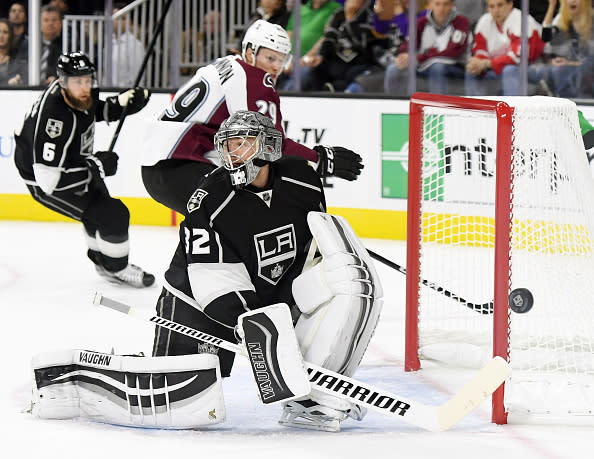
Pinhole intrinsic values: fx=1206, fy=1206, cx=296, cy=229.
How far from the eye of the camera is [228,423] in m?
2.81

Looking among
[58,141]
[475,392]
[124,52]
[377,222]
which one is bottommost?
[475,392]

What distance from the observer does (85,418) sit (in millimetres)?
2799

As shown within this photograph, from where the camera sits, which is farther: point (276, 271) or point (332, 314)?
point (276, 271)

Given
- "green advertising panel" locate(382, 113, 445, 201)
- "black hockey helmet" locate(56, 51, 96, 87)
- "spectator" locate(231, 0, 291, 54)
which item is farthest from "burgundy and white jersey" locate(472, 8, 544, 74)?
"black hockey helmet" locate(56, 51, 96, 87)

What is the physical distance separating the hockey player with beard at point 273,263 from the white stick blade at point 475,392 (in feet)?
0.72

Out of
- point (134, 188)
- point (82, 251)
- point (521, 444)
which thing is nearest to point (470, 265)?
point (521, 444)

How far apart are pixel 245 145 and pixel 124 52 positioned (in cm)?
409

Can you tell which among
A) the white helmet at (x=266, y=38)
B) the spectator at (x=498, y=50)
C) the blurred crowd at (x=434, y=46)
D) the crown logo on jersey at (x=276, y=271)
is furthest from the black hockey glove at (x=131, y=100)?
the crown logo on jersey at (x=276, y=271)

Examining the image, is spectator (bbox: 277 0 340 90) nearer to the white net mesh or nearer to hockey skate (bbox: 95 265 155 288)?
hockey skate (bbox: 95 265 155 288)

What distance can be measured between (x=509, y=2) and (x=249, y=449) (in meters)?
3.62

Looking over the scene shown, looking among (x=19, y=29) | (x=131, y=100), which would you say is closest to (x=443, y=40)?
(x=131, y=100)

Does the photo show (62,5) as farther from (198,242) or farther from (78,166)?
(198,242)

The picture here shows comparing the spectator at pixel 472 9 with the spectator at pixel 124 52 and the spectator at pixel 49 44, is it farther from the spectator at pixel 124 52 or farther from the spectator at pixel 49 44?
the spectator at pixel 49 44

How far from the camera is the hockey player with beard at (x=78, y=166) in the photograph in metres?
4.72
